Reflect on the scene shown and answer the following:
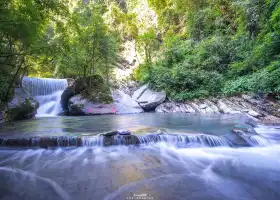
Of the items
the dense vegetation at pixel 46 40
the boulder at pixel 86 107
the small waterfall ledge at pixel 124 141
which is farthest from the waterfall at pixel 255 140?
the boulder at pixel 86 107

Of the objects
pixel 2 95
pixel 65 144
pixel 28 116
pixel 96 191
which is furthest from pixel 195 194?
pixel 28 116

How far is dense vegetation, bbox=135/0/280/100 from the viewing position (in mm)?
9000

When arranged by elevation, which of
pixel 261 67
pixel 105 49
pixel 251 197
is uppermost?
pixel 105 49

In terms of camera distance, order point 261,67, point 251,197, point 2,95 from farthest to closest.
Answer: point 261,67
point 2,95
point 251,197

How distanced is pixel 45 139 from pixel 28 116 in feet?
20.5

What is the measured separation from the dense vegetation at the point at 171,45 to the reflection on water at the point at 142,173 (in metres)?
3.75

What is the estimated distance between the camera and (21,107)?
31.0ft

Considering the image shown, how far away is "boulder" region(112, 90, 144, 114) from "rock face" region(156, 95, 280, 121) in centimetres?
157

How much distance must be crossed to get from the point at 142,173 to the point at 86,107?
31.2 feet

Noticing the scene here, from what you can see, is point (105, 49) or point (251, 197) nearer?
point (251, 197)

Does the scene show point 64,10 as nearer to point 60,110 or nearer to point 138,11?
point 60,110

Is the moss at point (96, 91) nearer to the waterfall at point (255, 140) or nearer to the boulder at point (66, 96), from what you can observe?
the boulder at point (66, 96)

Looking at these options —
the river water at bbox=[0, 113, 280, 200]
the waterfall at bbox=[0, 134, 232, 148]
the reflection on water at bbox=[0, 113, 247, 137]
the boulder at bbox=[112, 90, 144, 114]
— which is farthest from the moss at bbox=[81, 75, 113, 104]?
the river water at bbox=[0, 113, 280, 200]

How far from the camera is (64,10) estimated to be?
6.45 meters
